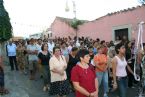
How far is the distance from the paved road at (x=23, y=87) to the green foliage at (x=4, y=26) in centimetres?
585

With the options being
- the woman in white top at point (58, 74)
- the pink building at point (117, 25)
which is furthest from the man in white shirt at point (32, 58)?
the pink building at point (117, 25)

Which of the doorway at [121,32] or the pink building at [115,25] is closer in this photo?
the pink building at [115,25]

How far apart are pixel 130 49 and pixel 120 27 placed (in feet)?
26.2

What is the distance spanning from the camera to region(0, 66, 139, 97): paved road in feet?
39.7

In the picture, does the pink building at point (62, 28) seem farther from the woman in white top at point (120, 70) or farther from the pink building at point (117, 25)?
the woman in white top at point (120, 70)

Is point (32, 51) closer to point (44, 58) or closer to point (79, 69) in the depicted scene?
point (44, 58)

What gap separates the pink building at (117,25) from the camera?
20.0 m

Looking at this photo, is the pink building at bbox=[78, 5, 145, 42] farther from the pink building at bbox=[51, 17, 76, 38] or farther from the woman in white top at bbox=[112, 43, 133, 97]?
the woman in white top at bbox=[112, 43, 133, 97]

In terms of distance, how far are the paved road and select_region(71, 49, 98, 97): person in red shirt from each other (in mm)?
5342

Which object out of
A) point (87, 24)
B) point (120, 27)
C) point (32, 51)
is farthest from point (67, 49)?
point (87, 24)

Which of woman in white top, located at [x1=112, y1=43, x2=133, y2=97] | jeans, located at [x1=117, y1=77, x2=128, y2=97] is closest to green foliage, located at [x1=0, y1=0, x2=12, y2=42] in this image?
woman in white top, located at [x1=112, y1=43, x2=133, y2=97]

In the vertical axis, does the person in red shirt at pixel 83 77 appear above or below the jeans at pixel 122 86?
above

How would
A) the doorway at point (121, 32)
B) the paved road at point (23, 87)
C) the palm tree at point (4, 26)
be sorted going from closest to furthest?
the paved road at point (23, 87) → the doorway at point (121, 32) → the palm tree at point (4, 26)

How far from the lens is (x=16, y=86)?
13945 millimetres
